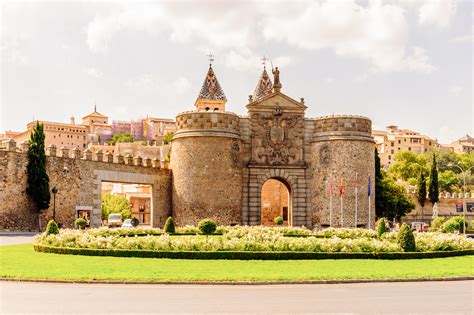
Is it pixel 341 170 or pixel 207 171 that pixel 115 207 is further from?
pixel 341 170

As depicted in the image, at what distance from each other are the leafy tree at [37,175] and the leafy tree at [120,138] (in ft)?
455

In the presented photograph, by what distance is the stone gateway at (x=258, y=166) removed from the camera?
45875 mm

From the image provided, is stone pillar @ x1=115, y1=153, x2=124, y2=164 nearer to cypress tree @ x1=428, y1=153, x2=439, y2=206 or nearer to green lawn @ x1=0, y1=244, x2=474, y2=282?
green lawn @ x1=0, y1=244, x2=474, y2=282

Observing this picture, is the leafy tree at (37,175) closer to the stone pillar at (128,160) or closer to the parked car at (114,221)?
the stone pillar at (128,160)

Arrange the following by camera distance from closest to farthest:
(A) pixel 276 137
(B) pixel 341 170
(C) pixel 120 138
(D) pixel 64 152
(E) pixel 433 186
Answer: (D) pixel 64 152 < (B) pixel 341 170 < (A) pixel 276 137 < (E) pixel 433 186 < (C) pixel 120 138

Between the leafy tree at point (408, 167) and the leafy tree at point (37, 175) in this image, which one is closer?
the leafy tree at point (37, 175)

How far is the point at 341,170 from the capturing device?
47406 mm

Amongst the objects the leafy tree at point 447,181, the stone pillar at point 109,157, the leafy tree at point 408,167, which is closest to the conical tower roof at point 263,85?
the stone pillar at point 109,157

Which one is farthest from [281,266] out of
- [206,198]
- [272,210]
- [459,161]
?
[459,161]

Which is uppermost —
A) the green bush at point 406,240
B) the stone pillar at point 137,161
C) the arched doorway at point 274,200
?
the stone pillar at point 137,161

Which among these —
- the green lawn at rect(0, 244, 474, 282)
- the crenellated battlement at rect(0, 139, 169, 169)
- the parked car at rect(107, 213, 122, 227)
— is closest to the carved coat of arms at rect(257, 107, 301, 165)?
the crenellated battlement at rect(0, 139, 169, 169)

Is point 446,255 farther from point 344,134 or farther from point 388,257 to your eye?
point 344,134

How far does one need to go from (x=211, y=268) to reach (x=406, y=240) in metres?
8.87

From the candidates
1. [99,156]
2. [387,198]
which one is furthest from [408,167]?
[99,156]
